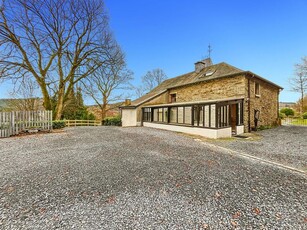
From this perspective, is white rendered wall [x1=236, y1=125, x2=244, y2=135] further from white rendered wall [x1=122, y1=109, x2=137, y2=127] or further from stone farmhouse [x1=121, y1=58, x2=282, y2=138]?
white rendered wall [x1=122, y1=109, x2=137, y2=127]

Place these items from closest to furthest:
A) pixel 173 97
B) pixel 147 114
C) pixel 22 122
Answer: pixel 22 122 < pixel 147 114 < pixel 173 97

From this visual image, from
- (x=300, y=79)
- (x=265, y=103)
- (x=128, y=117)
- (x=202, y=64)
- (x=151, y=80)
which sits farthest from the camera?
(x=151, y=80)

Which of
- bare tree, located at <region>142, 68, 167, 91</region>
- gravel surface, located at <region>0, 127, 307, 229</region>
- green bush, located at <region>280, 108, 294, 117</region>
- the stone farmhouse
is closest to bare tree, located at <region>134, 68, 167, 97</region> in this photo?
bare tree, located at <region>142, 68, 167, 91</region>

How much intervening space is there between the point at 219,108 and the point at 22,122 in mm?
13903

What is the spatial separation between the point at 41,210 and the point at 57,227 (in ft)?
2.16

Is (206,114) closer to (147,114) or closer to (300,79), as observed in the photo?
(147,114)

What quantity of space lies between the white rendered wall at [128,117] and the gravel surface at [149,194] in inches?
463

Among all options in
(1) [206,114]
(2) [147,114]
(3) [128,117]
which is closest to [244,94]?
(1) [206,114]

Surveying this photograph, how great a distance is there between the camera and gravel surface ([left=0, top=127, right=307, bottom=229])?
228cm

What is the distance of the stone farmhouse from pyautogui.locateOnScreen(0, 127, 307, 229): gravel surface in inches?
217

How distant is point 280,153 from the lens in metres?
6.04

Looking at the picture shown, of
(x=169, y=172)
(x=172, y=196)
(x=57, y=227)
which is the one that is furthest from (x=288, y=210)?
(x=57, y=227)

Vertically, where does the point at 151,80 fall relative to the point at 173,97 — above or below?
above

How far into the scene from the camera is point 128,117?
16.9m
